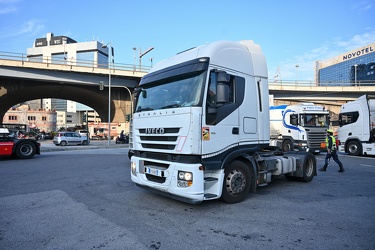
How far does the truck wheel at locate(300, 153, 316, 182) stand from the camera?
780 cm

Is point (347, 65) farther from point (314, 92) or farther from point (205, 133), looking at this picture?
point (205, 133)

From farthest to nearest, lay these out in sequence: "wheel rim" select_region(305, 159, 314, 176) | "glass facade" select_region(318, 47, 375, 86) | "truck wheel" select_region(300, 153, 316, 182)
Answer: "glass facade" select_region(318, 47, 375, 86) → "wheel rim" select_region(305, 159, 314, 176) → "truck wheel" select_region(300, 153, 316, 182)

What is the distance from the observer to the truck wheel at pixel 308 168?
7797 mm

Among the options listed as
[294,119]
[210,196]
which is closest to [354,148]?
[294,119]

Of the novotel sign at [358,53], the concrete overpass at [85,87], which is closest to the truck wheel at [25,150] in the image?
the concrete overpass at [85,87]

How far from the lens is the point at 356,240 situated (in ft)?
12.1

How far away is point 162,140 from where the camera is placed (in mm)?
5062

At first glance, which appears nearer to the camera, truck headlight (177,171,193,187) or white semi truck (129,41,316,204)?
truck headlight (177,171,193,187)

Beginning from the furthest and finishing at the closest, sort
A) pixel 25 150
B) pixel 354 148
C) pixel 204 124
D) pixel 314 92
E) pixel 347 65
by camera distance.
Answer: pixel 347 65 < pixel 314 92 < pixel 354 148 < pixel 25 150 < pixel 204 124

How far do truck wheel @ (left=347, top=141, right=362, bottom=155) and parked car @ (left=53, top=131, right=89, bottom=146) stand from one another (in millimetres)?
26414

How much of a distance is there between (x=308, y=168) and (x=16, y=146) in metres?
13.7

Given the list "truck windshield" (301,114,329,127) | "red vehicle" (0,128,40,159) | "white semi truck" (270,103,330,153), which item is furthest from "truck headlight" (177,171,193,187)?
"truck windshield" (301,114,329,127)

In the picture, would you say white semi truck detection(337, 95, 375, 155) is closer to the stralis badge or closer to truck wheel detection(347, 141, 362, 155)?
truck wheel detection(347, 141, 362, 155)

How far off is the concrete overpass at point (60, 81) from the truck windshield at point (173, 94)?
27.4m
